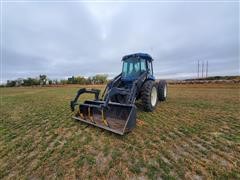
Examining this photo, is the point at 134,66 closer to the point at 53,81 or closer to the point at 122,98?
the point at 122,98

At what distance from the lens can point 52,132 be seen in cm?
410

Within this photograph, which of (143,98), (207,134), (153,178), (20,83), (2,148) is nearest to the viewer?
(153,178)

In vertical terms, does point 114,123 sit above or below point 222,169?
above

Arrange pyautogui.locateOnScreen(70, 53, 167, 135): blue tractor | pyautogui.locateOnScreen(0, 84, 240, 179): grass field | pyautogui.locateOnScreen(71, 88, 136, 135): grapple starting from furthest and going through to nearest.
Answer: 1. pyautogui.locateOnScreen(70, 53, 167, 135): blue tractor
2. pyautogui.locateOnScreen(71, 88, 136, 135): grapple
3. pyautogui.locateOnScreen(0, 84, 240, 179): grass field

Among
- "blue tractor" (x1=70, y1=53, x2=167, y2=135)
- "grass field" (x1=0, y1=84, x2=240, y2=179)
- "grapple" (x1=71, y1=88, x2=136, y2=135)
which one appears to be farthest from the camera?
"blue tractor" (x1=70, y1=53, x2=167, y2=135)

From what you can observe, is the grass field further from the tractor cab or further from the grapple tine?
the tractor cab

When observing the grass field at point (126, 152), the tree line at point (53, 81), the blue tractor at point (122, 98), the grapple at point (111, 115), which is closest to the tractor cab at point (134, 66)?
the blue tractor at point (122, 98)

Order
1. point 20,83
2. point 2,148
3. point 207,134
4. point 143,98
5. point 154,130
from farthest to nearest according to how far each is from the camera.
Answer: point 20,83 → point 143,98 → point 154,130 → point 207,134 → point 2,148

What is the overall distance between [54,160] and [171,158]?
7.66 feet

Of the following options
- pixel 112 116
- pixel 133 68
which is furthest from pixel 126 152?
pixel 133 68

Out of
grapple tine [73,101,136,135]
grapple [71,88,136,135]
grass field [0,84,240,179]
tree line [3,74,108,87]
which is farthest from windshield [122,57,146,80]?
tree line [3,74,108,87]

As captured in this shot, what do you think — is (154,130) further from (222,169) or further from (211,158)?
(222,169)

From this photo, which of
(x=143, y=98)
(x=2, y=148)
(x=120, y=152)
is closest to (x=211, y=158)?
(x=120, y=152)

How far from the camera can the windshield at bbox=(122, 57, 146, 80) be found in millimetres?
5904
